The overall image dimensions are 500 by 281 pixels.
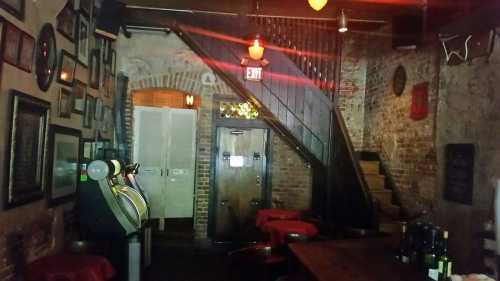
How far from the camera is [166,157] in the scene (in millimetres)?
7570

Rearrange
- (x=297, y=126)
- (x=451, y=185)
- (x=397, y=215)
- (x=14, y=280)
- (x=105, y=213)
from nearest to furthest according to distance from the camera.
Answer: (x=14, y=280)
(x=105, y=213)
(x=451, y=185)
(x=397, y=215)
(x=297, y=126)

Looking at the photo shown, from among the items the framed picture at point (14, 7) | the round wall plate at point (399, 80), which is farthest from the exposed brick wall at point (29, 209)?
the round wall plate at point (399, 80)

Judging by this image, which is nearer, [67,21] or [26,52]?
[26,52]

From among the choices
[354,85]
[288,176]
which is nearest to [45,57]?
[288,176]

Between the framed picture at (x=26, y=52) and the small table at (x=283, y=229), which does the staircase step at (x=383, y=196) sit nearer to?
the small table at (x=283, y=229)

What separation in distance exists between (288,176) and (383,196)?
5.78 ft

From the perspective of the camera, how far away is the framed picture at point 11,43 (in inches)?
117

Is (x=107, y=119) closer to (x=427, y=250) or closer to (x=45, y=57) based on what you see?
(x=45, y=57)

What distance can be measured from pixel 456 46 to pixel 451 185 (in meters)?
1.60

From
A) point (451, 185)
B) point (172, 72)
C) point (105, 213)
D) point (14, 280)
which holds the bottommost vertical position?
point (14, 280)

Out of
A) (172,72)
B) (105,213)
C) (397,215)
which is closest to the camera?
(105,213)

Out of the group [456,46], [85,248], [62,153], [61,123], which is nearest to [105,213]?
[85,248]

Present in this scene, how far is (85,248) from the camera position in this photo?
382cm

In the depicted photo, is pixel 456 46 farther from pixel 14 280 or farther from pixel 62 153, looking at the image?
pixel 14 280
